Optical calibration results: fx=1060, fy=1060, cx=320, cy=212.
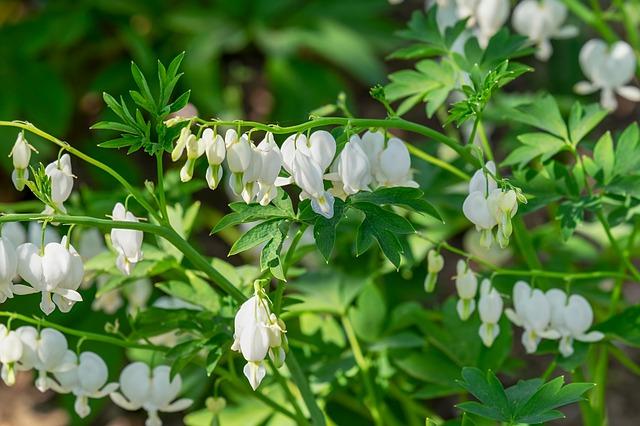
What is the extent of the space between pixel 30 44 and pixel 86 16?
0.83 ft

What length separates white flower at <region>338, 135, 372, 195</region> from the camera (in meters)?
1.67

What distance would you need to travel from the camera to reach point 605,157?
6.87 ft

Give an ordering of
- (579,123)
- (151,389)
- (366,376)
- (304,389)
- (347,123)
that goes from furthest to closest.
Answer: (366,376)
(579,123)
(151,389)
(304,389)
(347,123)

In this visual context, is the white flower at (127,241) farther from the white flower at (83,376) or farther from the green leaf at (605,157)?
the green leaf at (605,157)

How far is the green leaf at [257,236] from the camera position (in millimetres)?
1659

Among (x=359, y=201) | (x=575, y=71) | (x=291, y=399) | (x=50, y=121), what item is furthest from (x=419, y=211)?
(x=575, y=71)

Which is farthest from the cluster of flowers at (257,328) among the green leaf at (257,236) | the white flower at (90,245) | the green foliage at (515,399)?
the white flower at (90,245)

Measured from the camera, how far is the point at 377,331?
95.2 inches

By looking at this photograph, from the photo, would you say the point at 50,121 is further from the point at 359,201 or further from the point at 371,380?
the point at 359,201

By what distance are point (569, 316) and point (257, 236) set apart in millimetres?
701

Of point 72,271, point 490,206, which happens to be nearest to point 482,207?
point 490,206

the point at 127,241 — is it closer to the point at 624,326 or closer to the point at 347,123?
the point at 347,123

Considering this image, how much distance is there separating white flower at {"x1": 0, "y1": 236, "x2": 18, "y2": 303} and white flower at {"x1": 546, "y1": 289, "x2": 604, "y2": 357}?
1.01 meters

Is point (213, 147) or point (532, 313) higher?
point (213, 147)
